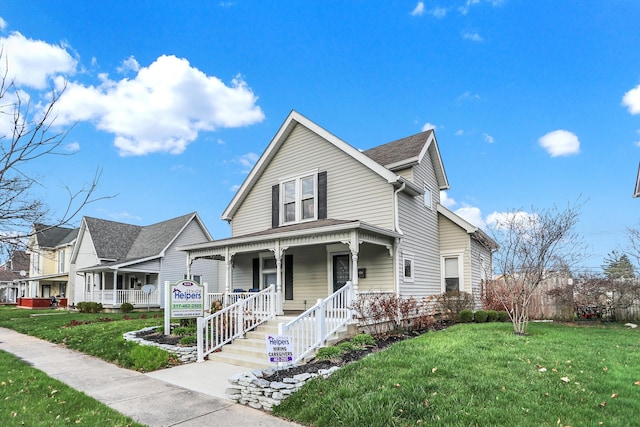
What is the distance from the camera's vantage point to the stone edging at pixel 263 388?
6273mm

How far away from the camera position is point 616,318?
15.6m

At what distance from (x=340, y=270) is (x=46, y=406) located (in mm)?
9076

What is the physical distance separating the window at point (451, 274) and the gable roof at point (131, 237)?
64.3 feet

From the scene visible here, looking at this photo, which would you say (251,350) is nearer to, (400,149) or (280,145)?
(280,145)

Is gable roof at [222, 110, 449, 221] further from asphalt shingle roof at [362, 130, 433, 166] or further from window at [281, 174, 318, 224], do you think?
window at [281, 174, 318, 224]

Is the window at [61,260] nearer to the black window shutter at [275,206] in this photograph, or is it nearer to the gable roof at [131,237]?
the gable roof at [131,237]

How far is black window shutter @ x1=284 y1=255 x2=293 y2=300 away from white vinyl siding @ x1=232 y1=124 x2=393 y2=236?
1.73 metres

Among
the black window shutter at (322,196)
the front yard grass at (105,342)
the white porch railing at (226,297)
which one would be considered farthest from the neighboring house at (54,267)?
the black window shutter at (322,196)

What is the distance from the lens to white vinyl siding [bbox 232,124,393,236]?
13312 millimetres

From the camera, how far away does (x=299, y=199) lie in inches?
602

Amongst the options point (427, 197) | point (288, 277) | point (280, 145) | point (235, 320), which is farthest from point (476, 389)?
point (280, 145)

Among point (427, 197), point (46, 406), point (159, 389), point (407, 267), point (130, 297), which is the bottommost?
point (130, 297)

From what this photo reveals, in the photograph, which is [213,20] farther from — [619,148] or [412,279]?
[619,148]

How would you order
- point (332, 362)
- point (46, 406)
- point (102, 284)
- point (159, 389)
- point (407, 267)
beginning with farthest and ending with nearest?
point (102, 284), point (407, 267), point (332, 362), point (159, 389), point (46, 406)
